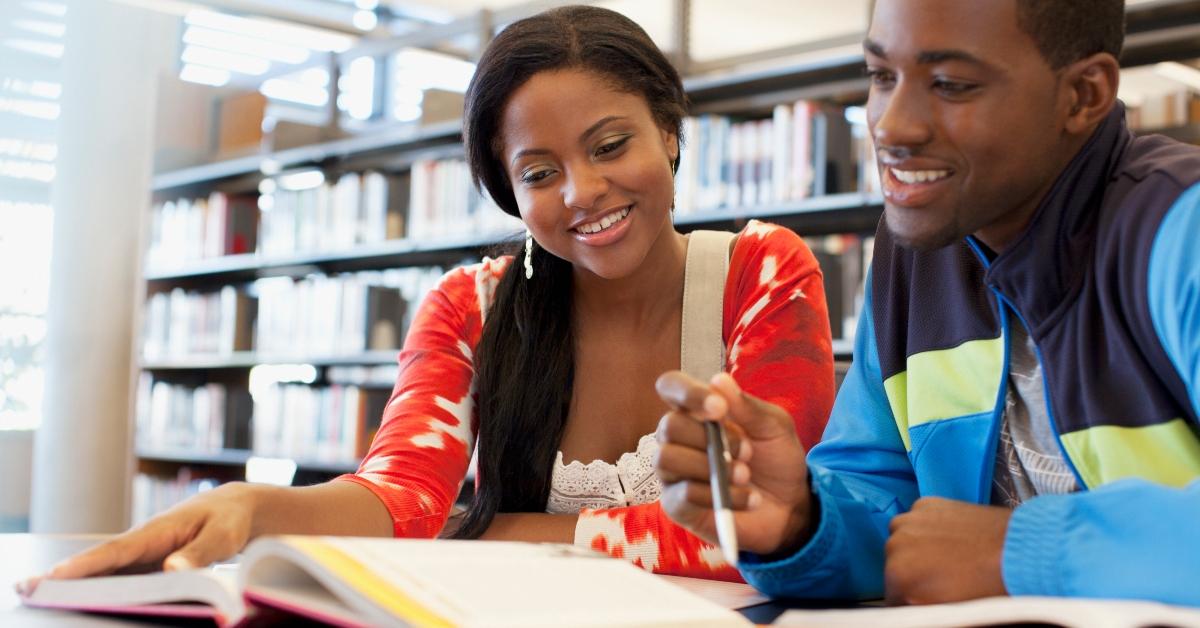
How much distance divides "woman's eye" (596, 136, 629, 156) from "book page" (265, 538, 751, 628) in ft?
2.63

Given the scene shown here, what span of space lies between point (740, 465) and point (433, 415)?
66cm

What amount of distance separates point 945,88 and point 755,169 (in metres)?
2.30

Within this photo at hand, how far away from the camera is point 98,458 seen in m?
4.84

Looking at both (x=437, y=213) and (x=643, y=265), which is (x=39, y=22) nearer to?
(x=437, y=213)

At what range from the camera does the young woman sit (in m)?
1.37

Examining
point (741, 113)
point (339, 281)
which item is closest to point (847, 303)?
point (741, 113)

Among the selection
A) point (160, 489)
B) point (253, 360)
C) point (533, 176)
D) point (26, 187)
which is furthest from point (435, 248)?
point (533, 176)

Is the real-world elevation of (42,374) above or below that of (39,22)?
below

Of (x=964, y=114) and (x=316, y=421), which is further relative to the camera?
(x=316, y=421)

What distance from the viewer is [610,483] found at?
1.46 metres

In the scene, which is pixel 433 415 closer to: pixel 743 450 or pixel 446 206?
pixel 743 450

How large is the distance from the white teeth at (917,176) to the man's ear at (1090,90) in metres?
0.11

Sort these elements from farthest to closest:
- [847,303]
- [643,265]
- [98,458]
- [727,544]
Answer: [98,458] < [847,303] < [643,265] < [727,544]

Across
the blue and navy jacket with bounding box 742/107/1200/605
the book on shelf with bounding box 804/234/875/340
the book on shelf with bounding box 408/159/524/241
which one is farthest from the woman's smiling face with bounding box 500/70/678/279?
the book on shelf with bounding box 408/159/524/241
